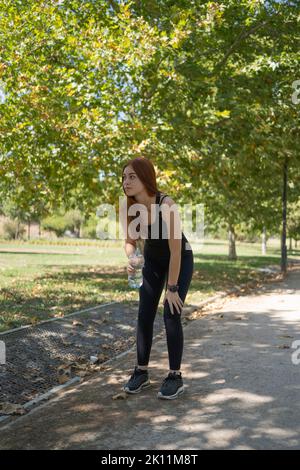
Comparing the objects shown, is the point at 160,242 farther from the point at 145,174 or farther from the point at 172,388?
the point at 172,388

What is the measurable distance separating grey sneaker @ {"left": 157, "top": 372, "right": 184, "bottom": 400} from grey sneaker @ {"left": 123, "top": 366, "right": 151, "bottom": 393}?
236 mm

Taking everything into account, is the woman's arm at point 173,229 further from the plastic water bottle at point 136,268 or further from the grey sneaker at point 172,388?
the grey sneaker at point 172,388

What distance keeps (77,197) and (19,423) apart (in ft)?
40.1

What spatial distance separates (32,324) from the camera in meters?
6.94

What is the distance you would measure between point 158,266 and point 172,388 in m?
1.07

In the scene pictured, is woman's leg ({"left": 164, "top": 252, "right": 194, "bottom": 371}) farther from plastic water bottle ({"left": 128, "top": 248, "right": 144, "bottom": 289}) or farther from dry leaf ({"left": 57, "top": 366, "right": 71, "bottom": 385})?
dry leaf ({"left": 57, "top": 366, "right": 71, "bottom": 385})

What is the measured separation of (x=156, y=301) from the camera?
4445 millimetres

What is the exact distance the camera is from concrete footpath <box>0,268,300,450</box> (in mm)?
3371

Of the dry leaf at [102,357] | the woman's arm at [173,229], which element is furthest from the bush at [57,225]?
the woman's arm at [173,229]

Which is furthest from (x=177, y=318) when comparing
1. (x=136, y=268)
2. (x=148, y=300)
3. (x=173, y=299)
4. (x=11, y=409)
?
(x=11, y=409)

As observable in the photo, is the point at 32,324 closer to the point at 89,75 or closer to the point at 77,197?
the point at 89,75

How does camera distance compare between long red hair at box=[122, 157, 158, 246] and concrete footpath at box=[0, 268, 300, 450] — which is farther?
long red hair at box=[122, 157, 158, 246]

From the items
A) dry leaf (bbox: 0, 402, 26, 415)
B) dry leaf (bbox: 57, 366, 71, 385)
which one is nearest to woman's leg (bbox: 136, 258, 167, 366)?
dry leaf (bbox: 57, 366, 71, 385)

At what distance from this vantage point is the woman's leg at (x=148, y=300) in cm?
438
